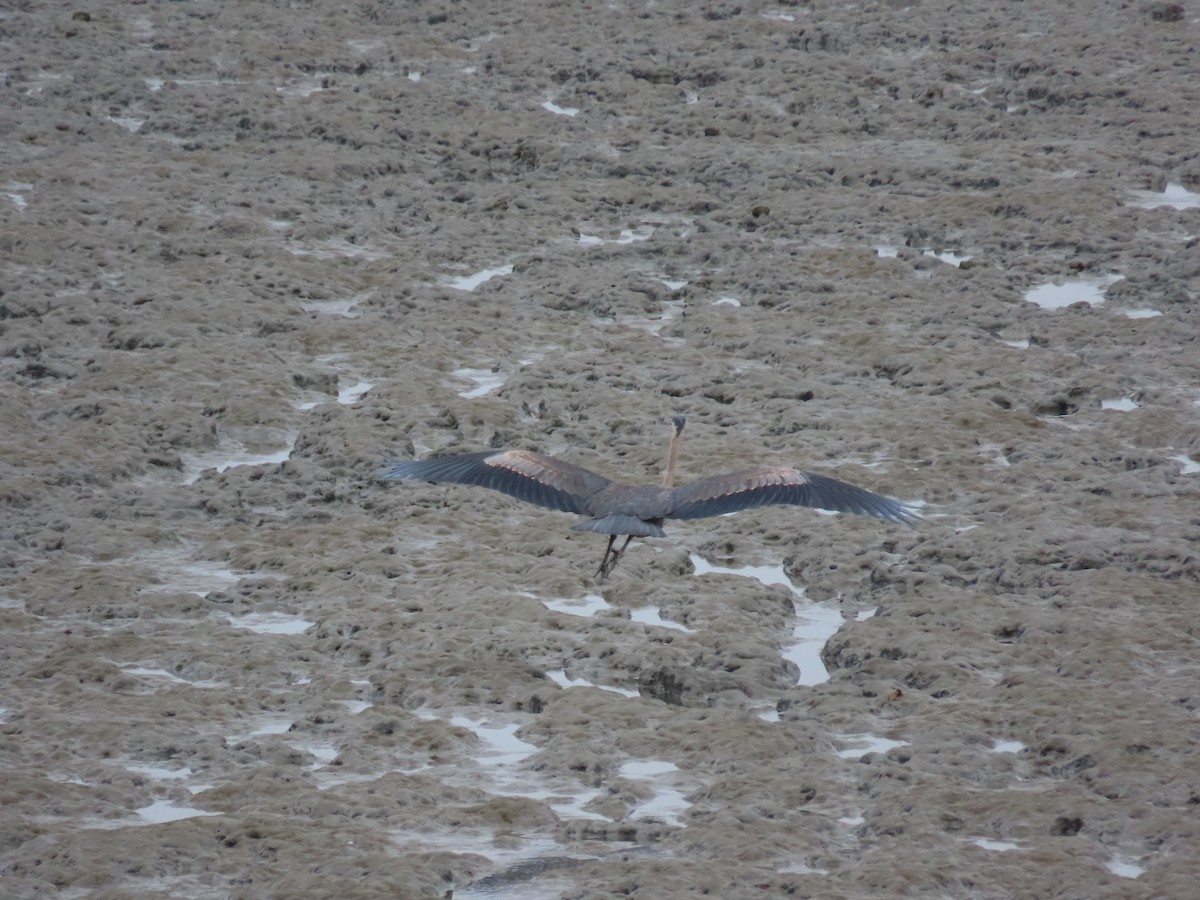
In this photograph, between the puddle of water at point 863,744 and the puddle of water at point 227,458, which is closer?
the puddle of water at point 863,744

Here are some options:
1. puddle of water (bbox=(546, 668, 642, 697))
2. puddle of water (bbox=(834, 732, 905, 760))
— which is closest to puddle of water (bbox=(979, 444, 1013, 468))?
puddle of water (bbox=(834, 732, 905, 760))

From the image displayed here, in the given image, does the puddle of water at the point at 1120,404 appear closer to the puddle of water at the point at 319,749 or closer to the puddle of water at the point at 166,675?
the puddle of water at the point at 319,749

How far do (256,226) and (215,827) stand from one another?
6.19m

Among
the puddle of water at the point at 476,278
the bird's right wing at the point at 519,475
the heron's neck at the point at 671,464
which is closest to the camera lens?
the bird's right wing at the point at 519,475

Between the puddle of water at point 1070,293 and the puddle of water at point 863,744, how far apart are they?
460 cm

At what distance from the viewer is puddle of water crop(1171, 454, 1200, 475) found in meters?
8.27

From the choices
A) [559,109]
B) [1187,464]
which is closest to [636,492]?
[1187,464]

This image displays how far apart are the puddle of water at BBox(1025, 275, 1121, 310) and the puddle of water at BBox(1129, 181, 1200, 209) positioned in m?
1.16

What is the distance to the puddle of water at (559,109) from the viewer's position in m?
13.0

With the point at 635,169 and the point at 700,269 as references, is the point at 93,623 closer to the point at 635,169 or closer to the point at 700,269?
the point at 700,269

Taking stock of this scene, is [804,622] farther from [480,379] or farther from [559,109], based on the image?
[559,109]

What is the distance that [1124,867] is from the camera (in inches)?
209

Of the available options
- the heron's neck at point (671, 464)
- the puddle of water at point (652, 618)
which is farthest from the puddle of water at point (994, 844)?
the heron's neck at point (671, 464)

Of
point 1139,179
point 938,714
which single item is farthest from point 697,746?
point 1139,179
